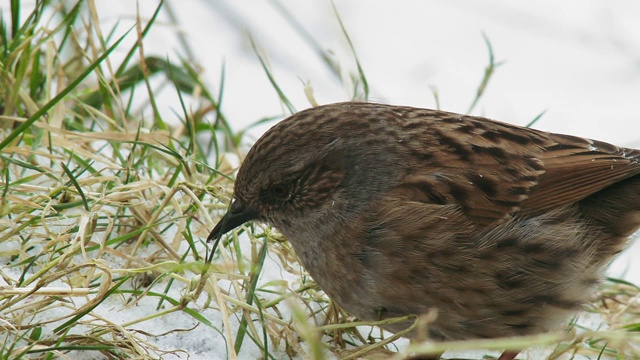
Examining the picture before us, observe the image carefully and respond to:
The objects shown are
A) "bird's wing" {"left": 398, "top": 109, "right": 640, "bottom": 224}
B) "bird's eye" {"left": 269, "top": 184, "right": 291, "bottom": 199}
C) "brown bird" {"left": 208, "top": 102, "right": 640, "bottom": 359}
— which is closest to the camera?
"brown bird" {"left": 208, "top": 102, "right": 640, "bottom": 359}

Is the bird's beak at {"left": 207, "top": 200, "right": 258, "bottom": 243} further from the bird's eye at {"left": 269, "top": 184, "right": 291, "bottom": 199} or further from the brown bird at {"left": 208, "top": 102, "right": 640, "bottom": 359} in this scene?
the bird's eye at {"left": 269, "top": 184, "right": 291, "bottom": 199}

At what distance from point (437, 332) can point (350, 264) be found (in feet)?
1.52

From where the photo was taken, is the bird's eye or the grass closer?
the grass

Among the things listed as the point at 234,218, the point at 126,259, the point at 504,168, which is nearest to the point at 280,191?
the point at 234,218

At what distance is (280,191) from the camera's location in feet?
14.3

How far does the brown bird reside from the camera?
13.3ft

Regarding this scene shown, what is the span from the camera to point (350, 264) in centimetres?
412

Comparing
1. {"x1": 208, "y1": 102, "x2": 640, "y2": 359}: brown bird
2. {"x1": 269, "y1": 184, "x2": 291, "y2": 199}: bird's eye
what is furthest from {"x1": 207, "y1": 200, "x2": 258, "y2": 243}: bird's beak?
{"x1": 269, "y1": 184, "x2": 291, "y2": 199}: bird's eye

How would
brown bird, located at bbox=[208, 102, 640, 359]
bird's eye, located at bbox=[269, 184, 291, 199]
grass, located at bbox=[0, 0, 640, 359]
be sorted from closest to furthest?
grass, located at bbox=[0, 0, 640, 359]
brown bird, located at bbox=[208, 102, 640, 359]
bird's eye, located at bbox=[269, 184, 291, 199]

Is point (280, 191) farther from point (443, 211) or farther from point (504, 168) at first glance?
point (504, 168)

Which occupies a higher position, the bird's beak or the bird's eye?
the bird's eye

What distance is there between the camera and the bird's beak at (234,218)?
4.24m

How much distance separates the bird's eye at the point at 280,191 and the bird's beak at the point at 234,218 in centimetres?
12

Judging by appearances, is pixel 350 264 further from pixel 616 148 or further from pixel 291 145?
pixel 616 148
